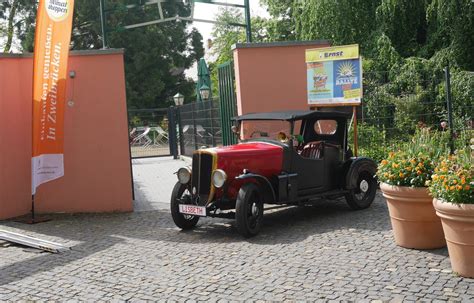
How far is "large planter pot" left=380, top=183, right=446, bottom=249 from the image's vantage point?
5.46 m

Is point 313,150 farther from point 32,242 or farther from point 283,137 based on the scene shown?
point 32,242

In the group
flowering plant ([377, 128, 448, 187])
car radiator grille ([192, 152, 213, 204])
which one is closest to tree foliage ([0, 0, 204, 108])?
car radiator grille ([192, 152, 213, 204])

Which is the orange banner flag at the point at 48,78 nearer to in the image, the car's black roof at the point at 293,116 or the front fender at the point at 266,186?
the car's black roof at the point at 293,116

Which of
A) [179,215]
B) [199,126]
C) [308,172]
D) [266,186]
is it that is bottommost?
[179,215]

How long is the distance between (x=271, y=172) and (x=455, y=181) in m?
2.90

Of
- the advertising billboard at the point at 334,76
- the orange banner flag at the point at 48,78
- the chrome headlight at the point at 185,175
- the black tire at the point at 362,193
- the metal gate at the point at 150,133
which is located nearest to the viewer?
the chrome headlight at the point at 185,175

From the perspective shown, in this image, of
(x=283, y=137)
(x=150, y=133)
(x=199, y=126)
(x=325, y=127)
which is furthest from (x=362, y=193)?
(x=150, y=133)

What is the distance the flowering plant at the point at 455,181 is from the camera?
15.0 ft

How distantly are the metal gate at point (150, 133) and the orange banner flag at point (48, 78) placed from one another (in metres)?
12.2

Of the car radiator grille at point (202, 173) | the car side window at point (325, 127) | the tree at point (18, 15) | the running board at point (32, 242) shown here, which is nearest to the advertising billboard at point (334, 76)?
the car side window at point (325, 127)

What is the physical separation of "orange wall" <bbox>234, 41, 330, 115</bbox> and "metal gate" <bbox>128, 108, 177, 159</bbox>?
35.7 ft

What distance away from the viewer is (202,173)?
22.9 ft

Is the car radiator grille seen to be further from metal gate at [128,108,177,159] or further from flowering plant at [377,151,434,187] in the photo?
metal gate at [128,108,177,159]

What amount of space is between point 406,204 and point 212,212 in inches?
100
